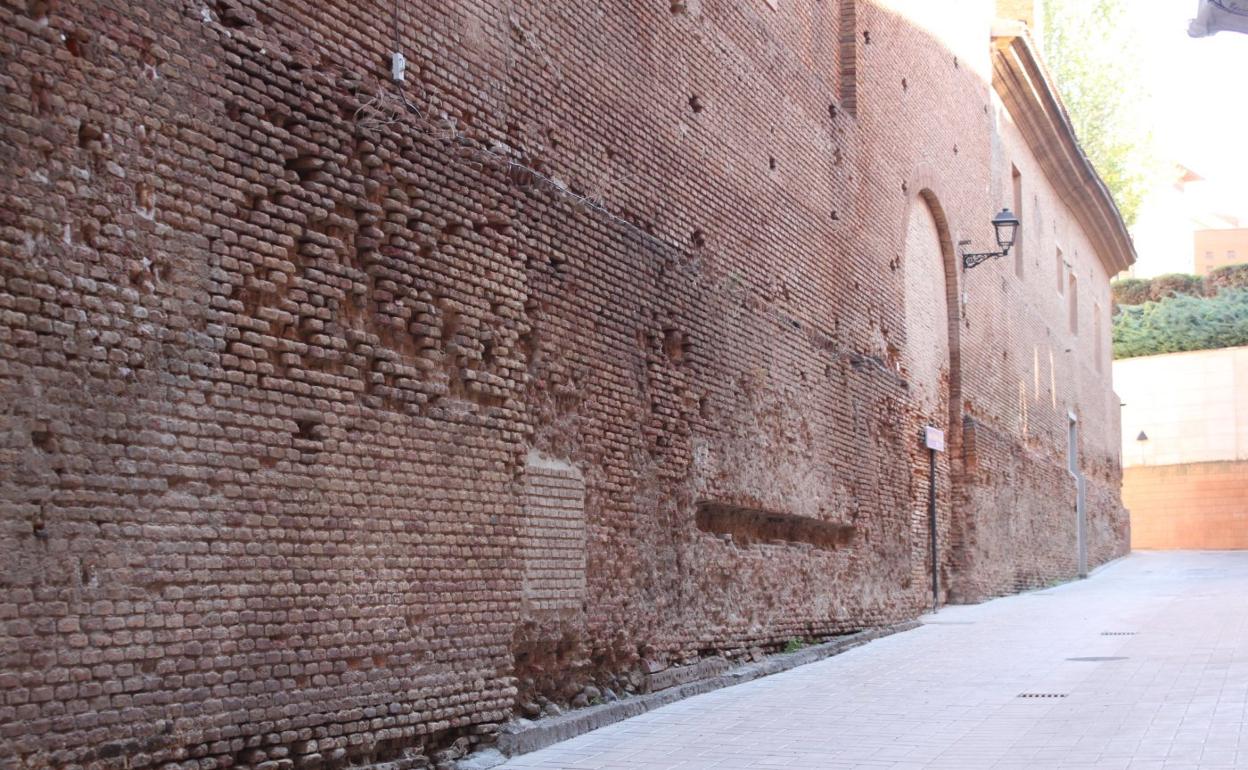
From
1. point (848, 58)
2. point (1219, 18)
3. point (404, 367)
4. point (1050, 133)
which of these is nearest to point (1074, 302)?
point (1050, 133)

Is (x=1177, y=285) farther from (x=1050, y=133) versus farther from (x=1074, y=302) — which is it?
(x=1050, y=133)

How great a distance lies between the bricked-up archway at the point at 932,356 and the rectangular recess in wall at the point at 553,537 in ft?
25.9

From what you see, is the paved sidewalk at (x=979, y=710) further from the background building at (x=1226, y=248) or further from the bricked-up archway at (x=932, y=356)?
the background building at (x=1226, y=248)

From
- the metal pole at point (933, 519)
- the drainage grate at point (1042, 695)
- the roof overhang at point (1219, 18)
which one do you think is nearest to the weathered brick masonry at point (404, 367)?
the drainage grate at point (1042, 695)

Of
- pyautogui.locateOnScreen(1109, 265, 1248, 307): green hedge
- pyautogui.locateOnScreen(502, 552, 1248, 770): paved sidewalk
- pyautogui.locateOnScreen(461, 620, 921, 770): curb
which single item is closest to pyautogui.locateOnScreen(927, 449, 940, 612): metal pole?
pyautogui.locateOnScreen(502, 552, 1248, 770): paved sidewalk

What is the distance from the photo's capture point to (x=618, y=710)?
28.5 ft

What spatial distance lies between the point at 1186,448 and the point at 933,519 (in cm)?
2096

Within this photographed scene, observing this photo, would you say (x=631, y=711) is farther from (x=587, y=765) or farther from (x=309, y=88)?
(x=309, y=88)

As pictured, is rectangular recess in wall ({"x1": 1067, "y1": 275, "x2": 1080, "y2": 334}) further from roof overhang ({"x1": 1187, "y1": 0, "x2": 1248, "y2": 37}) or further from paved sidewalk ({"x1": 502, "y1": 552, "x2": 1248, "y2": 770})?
roof overhang ({"x1": 1187, "y1": 0, "x2": 1248, "y2": 37})

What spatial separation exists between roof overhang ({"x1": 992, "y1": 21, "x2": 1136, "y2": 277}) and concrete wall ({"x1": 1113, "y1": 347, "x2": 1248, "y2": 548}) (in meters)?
4.51

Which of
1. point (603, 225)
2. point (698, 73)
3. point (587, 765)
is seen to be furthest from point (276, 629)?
point (698, 73)

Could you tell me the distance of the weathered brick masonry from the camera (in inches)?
204

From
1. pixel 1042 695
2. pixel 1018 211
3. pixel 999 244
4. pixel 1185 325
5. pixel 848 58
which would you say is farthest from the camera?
pixel 1185 325

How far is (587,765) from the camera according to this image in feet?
23.7
